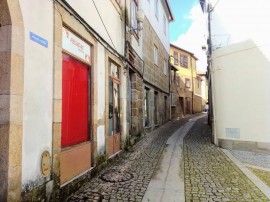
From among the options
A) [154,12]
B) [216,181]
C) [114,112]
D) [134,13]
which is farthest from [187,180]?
[154,12]

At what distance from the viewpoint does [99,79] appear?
5.88 meters

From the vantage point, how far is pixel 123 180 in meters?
5.03

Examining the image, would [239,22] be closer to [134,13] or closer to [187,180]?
[134,13]

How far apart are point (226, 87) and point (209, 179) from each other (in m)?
4.61

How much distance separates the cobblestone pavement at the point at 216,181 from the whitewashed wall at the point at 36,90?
2505 mm

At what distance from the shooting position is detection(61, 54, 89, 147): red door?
175 inches

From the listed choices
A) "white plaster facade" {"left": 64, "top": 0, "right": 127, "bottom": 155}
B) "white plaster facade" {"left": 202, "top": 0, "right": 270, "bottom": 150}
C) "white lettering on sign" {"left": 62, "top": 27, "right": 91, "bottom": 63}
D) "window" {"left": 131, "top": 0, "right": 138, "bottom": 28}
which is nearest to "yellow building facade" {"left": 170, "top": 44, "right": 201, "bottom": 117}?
"window" {"left": 131, "top": 0, "right": 138, "bottom": 28}

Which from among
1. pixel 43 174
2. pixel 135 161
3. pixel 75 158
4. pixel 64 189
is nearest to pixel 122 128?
pixel 135 161

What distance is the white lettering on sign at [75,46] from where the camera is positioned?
448cm

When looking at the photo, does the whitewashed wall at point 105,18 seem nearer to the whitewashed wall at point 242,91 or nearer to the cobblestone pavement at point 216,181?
the whitewashed wall at point 242,91

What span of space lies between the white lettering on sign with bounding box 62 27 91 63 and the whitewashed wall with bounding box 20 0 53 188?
0.65m

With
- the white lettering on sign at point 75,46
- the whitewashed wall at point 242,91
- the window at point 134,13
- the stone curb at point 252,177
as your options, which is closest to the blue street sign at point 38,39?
the white lettering on sign at point 75,46

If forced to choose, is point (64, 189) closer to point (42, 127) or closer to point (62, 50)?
point (42, 127)

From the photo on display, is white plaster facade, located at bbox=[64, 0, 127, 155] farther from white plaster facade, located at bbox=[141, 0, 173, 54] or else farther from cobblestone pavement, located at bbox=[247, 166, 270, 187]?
white plaster facade, located at bbox=[141, 0, 173, 54]
